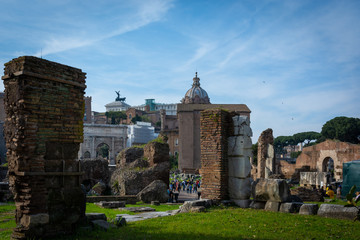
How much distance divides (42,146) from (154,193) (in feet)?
28.7

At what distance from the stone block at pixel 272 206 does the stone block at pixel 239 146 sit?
1546mm

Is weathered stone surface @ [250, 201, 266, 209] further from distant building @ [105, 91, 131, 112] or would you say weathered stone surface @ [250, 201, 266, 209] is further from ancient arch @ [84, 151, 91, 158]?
distant building @ [105, 91, 131, 112]

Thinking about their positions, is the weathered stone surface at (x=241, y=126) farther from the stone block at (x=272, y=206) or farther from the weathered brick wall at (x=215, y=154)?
the stone block at (x=272, y=206)

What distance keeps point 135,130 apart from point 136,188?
52.8m

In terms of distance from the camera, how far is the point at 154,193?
14039 millimetres

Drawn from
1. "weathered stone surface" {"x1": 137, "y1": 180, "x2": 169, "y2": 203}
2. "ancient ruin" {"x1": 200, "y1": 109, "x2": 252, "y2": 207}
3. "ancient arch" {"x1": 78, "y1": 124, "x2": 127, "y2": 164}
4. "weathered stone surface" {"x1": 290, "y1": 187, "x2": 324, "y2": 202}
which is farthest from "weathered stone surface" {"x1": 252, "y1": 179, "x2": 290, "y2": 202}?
"ancient arch" {"x1": 78, "y1": 124, "x2": 127, "y2": 164}

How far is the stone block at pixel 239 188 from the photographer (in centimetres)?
956

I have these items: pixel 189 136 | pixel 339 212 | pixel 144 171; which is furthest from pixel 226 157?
pixel 189 136

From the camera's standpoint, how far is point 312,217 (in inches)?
303

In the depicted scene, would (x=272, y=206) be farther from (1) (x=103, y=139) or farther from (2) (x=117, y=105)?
(2) (x=117, y=105)

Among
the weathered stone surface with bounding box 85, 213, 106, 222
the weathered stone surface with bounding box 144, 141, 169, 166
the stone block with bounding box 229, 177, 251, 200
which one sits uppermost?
the weathered stone surface with bounding box 144, 141, 169, 166

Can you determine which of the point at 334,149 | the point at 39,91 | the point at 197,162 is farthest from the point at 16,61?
the point at 197,162

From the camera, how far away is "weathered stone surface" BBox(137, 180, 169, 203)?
45.5 feet

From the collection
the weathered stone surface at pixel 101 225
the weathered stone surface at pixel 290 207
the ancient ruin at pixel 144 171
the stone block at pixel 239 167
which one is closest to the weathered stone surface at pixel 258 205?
the weathered stone surface at pixel 290 207
